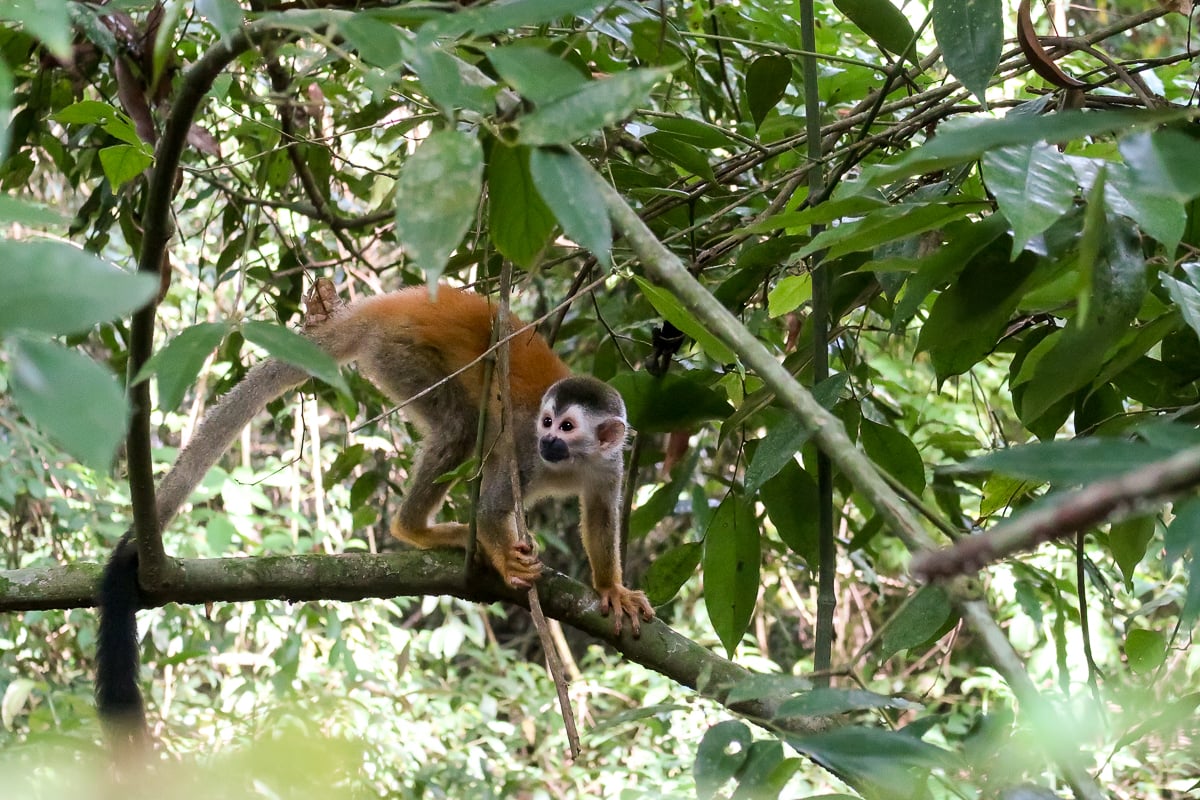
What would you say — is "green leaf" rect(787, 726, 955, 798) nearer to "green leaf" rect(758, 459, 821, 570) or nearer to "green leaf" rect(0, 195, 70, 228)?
"green leaf" rect(0, 195, 70, 228)

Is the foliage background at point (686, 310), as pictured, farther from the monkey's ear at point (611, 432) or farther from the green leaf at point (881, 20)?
the monkey's ear at point (611, 432)

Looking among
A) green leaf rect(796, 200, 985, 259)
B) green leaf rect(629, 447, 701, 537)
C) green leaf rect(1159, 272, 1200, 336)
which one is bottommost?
green leaf rect(629, 447, 701, 537)

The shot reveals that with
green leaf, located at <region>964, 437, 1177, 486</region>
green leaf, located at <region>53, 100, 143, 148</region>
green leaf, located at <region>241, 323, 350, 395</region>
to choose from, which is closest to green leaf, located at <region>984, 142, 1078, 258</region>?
green leaf, located at <region>964, 437, 1177, 486</region>

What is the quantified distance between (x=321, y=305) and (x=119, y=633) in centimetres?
117

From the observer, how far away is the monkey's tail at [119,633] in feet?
6.85

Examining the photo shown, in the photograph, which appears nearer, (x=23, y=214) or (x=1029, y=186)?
(x=23, y=214)

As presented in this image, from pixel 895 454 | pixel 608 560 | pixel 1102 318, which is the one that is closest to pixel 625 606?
pixel 608 560

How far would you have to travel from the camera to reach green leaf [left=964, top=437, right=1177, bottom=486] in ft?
2.28

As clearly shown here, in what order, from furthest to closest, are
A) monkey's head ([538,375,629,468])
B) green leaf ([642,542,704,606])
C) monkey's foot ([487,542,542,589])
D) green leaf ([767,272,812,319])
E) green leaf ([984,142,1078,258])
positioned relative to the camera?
monkey's head ([538,375,629,468]) → monkey's foot ([487,542,542,589]) → green leaf ([642,542,704,606]) → green leaf ([767,272,812,319]) → green leaf ([984,142,1078,258])

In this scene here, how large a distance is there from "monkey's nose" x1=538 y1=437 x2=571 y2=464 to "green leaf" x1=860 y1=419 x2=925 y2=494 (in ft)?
3.99

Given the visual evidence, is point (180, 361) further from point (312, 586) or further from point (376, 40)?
point (312, 586)

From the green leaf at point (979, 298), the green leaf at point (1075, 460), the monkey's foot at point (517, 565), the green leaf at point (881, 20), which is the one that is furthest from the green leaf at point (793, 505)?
the green leaf at point (1075, 460)

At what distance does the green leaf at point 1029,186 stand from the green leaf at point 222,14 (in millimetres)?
668

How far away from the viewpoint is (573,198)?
0.75 meters
